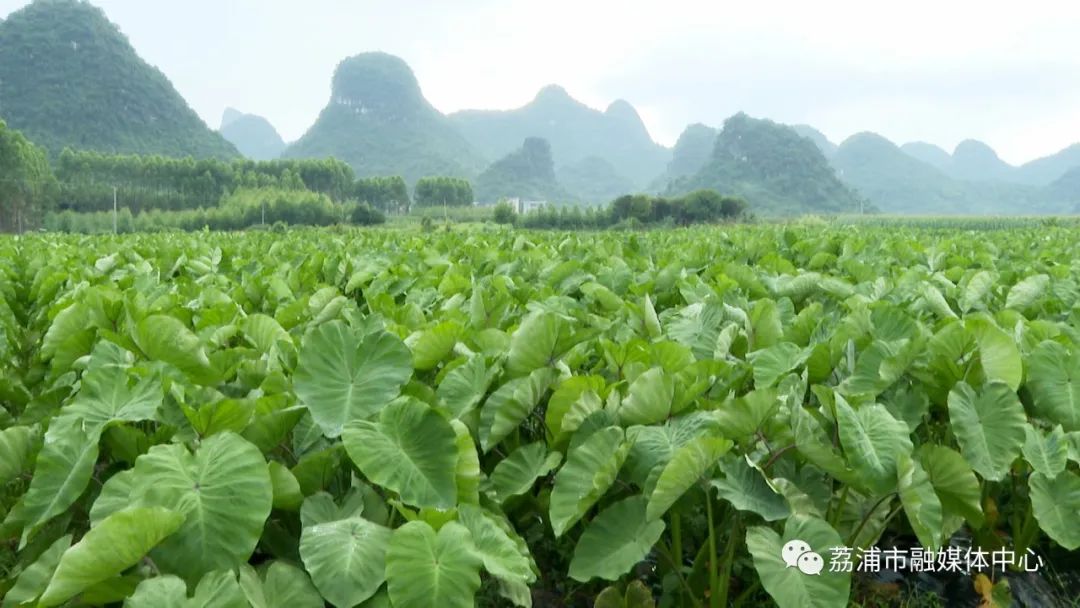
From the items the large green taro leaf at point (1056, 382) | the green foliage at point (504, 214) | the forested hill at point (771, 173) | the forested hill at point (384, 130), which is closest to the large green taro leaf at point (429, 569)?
the large green taro leaf at point (1056, 382)

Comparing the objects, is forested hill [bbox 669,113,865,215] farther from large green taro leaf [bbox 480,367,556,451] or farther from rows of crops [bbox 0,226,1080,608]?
large green taro leaf [bbox 480,367,556,451]

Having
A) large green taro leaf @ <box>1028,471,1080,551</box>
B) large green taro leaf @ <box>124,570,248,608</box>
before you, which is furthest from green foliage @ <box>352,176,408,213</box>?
large green taro leaf @ <box>124,570,248,608</box>

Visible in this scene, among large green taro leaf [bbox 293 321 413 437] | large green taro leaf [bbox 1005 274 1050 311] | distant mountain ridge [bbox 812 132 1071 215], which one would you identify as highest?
large green taro leaf [bbox 293 321 413 437]

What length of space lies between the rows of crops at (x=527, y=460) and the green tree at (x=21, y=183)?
49.2 m

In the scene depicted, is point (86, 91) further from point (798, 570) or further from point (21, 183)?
point (798, 570)

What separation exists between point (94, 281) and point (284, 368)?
2251 millimetres

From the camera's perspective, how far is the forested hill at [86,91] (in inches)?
2965

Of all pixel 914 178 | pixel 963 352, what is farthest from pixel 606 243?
pixel 914 178

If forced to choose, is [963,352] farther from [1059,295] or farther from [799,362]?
[1059,295]

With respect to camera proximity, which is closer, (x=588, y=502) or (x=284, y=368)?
(x=588, y=502)

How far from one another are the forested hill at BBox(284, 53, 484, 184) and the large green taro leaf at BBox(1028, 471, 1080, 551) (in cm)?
10993

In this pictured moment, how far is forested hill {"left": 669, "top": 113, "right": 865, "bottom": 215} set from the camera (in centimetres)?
9050

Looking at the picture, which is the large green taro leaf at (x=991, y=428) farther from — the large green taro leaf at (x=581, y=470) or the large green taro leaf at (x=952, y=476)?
the large green taro leaf at (x=581, y=470)

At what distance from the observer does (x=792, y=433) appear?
1.37 m
